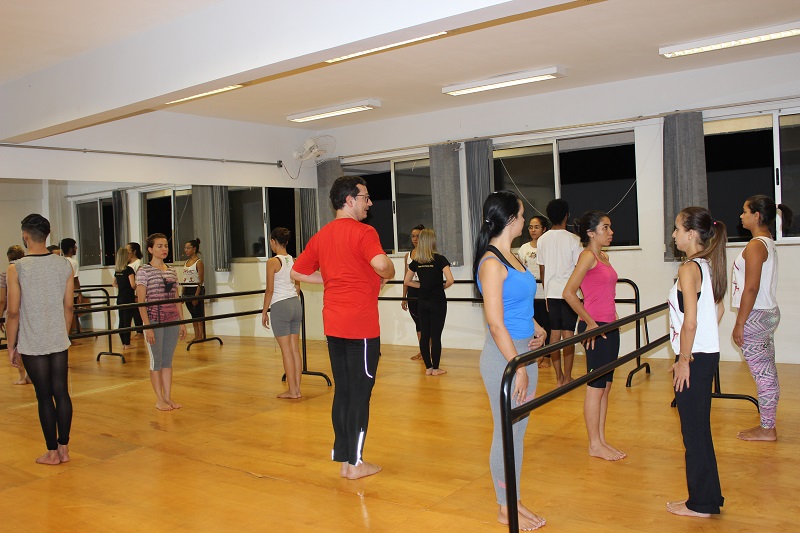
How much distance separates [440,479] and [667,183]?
15.6ft

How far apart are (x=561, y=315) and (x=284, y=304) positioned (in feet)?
8.05

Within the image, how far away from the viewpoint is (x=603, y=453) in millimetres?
4227

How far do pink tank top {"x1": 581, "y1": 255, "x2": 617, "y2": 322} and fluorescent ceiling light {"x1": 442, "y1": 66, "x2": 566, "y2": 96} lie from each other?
11.4 feet

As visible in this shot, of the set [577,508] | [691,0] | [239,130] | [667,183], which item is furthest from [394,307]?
[577,508]

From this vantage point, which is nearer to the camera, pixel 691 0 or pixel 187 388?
pixel 691 0

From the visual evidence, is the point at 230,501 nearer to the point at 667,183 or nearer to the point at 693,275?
the point at 693,275

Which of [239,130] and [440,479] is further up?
[239,130]

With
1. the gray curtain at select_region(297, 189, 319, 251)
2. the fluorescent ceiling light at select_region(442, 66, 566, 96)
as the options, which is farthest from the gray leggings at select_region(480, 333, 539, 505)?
the gray curtain at select_region(297, 189, 319, 251)

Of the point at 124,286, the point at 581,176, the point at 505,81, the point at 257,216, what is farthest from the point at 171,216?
the point at 581,176

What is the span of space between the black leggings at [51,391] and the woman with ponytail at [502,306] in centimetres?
290

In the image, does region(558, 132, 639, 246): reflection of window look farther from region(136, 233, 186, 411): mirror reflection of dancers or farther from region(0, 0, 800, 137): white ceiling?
region(136, 233, 186, 411): mirror reflection of dancers

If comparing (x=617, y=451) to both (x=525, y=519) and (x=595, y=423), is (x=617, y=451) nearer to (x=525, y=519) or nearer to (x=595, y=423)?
(x=595, y=423)

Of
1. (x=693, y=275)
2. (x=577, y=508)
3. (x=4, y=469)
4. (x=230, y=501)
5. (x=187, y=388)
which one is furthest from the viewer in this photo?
(x=187, y=388)

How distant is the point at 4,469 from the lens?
14.8 feet
